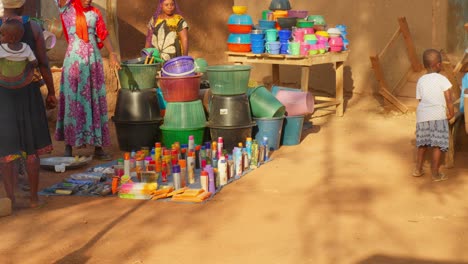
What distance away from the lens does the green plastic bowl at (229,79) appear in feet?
27.8

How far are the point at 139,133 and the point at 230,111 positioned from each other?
3.66ft

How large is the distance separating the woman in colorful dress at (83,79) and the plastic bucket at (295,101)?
227 cm

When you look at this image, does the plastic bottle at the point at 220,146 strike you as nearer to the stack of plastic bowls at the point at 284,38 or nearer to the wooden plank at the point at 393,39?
the stack of plastic bowls at the point at 284,38

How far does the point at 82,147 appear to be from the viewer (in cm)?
870

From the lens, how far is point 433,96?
7273 millimetres

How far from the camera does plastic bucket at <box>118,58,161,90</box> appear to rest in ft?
28.1

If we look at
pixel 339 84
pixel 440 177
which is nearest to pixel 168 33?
pixel 339 84

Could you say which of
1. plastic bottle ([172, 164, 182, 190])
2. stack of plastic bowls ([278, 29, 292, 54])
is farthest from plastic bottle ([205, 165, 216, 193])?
stack of plastic bowls ([278, 29, 292, 54])

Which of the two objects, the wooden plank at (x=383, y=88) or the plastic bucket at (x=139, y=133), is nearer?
the plastic bucket at (x=139, y=133)

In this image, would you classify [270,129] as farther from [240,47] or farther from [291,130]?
[240,47]

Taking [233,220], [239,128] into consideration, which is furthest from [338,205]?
[239,128]

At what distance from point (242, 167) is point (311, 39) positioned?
2.95 meters

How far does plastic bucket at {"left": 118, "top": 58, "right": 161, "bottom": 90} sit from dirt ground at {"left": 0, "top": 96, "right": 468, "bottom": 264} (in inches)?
56.1

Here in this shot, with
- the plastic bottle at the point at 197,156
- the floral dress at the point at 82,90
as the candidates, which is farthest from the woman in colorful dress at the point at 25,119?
the plastic bottle at the point at 197,156
